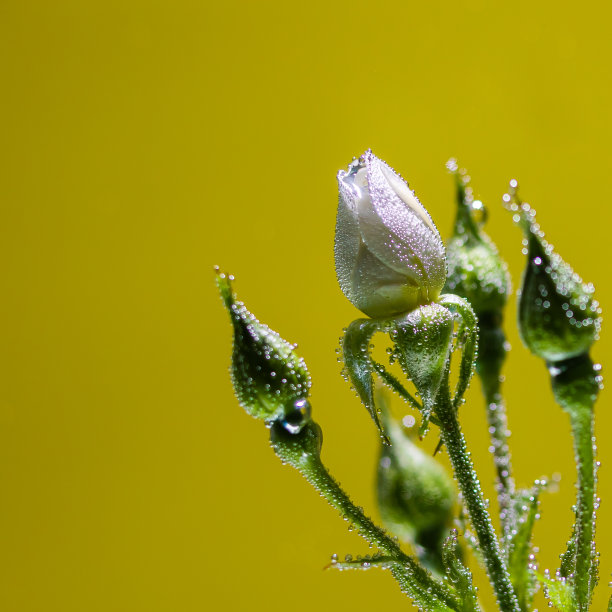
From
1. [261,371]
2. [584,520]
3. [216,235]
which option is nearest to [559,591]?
[584,520]

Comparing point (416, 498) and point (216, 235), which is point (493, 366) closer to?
point (416, 498)

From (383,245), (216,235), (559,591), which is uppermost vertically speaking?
(216,235)

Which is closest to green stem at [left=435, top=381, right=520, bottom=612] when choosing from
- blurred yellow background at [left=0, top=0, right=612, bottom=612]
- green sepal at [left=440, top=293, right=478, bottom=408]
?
green sepal at [left=440, top=293, right=478, bottom=408]

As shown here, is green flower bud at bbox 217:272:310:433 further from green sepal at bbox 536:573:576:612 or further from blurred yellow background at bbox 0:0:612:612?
blurred yellow background at bbox 0:0:612:612

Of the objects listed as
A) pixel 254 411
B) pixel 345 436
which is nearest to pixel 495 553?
pixel 254 411

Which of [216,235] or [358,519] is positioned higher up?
[216,235]

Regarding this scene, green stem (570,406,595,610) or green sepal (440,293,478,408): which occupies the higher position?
green sepal (440,293,478,408)
